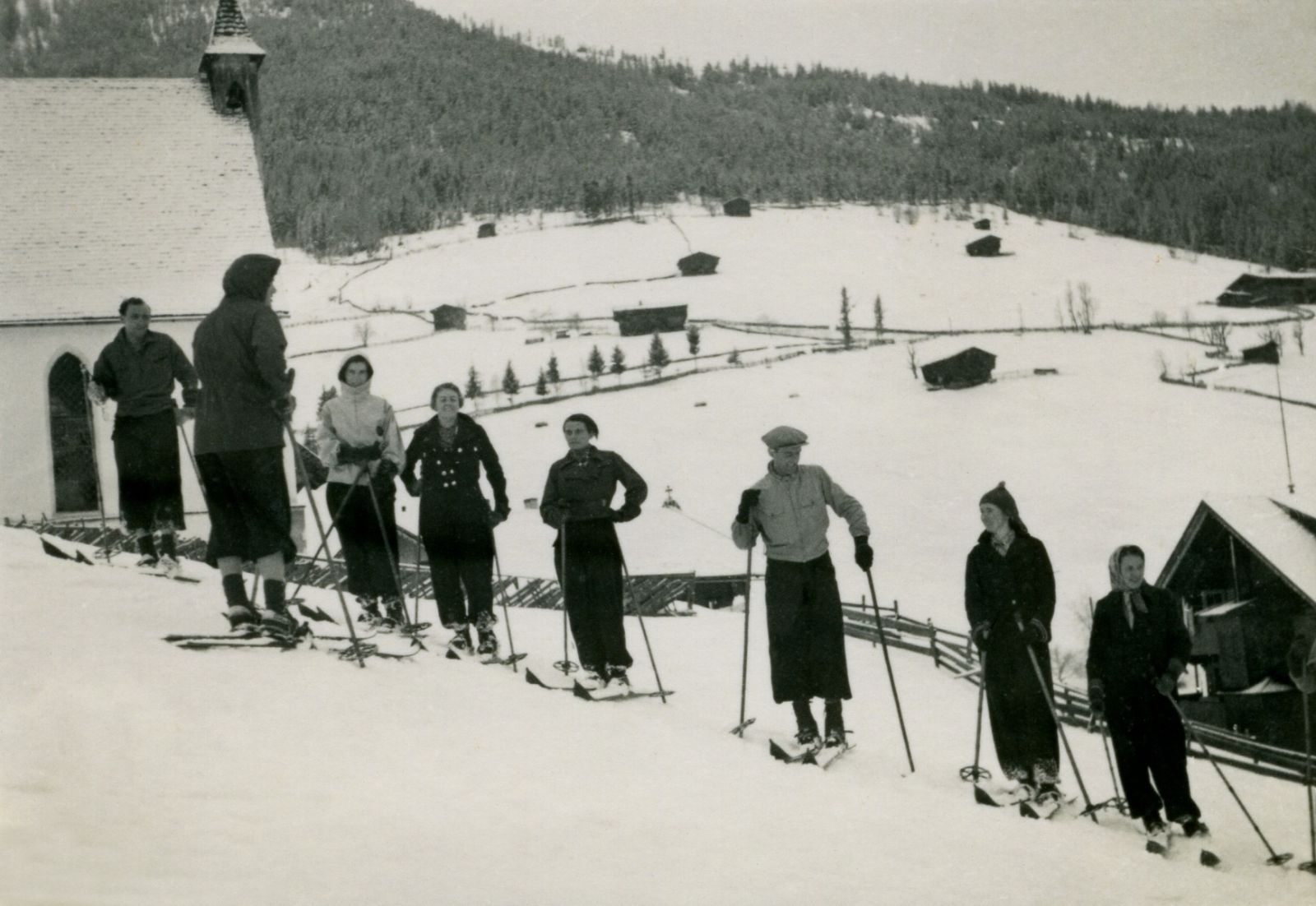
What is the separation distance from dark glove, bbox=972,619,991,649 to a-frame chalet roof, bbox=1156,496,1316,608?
452 centimetres

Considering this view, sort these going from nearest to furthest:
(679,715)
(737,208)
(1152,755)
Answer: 1. (1152,755)
2. (679,715)
3. (737,208)

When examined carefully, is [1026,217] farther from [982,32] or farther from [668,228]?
[982,32]

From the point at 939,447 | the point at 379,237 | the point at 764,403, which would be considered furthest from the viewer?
the point at 379,237

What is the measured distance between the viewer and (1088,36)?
9047 mm

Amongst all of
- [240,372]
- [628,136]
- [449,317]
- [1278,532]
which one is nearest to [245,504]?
[240,372]

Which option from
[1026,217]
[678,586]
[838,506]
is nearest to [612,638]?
[838,506]

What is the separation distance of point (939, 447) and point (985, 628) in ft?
32.8

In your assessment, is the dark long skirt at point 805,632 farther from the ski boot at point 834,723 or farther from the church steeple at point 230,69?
the church steeple at point 230,69

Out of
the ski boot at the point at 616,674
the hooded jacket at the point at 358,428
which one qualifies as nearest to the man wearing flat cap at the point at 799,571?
the ski boot at the point at 616,674

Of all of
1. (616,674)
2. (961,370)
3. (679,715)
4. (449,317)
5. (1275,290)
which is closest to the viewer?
(679,715)

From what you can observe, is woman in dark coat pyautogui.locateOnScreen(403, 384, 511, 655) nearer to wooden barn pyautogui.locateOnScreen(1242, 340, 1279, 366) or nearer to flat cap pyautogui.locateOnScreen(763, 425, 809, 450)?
flat cap pyautogui.locateOnScreen(763, 425, 809, 450)

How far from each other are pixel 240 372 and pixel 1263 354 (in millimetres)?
11784

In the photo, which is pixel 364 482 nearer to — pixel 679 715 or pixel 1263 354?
pixel 679 715

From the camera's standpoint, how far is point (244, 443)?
4.89 metres
